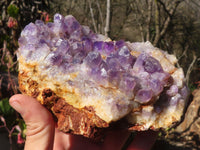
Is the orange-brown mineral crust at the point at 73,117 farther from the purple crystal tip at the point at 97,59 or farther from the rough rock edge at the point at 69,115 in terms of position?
the purple crystal tip at the point at 97,59

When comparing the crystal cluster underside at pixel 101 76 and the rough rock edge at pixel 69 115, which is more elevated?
the crystal cluster underside at pixel 101 76

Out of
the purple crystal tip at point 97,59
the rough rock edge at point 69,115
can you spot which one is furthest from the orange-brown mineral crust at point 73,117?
the purple crystal tip at point 97,59

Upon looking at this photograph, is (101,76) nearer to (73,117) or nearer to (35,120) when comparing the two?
(73,117)

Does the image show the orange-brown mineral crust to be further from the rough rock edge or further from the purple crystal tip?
the purple crystal tip

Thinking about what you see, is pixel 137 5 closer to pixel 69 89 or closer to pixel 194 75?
pixel 194 75
